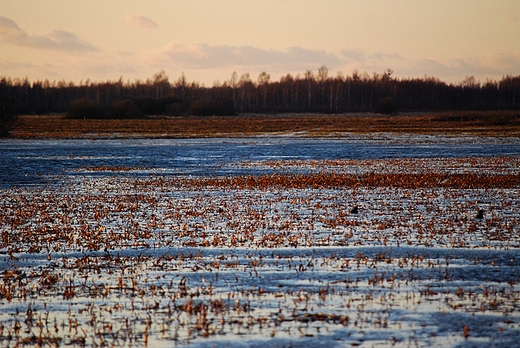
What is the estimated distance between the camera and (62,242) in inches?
579

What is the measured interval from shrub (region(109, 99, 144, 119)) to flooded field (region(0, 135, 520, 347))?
3104 inches

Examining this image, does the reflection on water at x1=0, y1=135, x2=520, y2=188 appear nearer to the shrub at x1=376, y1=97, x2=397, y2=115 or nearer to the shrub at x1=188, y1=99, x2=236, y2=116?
the shrub at x1=188, y1=99, x2=236, y2=116

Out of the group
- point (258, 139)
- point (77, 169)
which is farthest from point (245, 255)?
point (258, 139)

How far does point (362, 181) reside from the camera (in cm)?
2753

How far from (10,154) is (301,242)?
37171mm

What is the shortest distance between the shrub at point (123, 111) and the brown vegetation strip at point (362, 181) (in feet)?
264

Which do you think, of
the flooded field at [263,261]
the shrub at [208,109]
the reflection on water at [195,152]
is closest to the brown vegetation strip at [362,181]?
the flooded field at [263,261]

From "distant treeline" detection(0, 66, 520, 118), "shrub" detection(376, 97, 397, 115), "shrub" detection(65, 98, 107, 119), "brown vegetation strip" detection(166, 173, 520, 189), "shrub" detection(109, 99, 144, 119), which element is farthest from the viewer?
"distant treeline" detection(0, 66, 520, 118)

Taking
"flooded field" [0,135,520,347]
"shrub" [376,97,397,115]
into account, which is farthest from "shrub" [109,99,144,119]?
"flooded field" [0,135,520,347]

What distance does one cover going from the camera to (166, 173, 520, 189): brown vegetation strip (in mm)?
25969

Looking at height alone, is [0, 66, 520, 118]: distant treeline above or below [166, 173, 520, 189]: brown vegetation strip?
above

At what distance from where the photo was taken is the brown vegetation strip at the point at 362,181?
2597 cm

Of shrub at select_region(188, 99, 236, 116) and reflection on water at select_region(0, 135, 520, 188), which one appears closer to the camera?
reflection on water at select_region(0, 135, 520, 188)

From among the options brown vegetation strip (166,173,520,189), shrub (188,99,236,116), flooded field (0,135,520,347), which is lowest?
flooded field (0,135,520,347)
